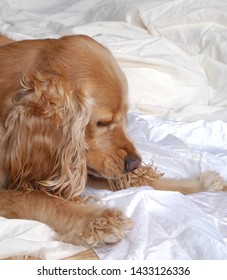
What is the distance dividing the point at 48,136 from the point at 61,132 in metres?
0.04

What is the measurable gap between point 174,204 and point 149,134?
674 millimetres

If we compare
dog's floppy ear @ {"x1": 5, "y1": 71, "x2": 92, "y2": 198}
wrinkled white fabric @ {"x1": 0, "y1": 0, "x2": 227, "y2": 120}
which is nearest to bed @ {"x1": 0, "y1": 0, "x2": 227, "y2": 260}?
wrinkled white fabric @ {"x1": 0, "y1": 0, "x2": 227, "y2": 120}

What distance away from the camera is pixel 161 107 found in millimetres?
2816

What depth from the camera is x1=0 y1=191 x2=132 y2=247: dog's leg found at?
177cm

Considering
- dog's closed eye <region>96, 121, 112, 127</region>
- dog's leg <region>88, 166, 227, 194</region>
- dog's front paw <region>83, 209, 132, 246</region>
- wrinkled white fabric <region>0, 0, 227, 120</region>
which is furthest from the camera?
wrinkled white fabric <region>0, 0, 227, 120</region>

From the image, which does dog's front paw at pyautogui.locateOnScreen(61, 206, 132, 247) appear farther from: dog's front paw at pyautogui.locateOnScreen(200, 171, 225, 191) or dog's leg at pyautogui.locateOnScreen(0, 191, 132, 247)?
dog's front paw at pyautogui.locateOnScreen(200, 171, 225, 191)

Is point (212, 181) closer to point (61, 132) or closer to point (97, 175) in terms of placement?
point (97, 175)

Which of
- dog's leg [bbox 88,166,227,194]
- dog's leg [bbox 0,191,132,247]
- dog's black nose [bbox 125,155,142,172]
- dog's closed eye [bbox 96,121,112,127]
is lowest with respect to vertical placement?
dog's leg [bbox 88,166,227,194]

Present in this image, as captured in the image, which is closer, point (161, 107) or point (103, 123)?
point (103, 123)

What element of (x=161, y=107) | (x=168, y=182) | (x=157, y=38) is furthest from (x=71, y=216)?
(x=157, y=38)

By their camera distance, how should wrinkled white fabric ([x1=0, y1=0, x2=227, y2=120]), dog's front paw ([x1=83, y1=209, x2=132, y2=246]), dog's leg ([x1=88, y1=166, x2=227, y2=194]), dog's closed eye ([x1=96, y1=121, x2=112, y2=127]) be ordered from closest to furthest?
dog's front paw ([x1=83, y1=209, x2=132, y2=246]) → dog's closed eye ([x1=96, y1=121, x2=112, y2=127]) → dog's leg ([x1=88, y1=166, x2=227, y2=194]) → wrinkled white fabric ([x1=0, y1=0, x2=227, y2=120])

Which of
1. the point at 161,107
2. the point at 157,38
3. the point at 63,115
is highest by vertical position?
the point at 63,115

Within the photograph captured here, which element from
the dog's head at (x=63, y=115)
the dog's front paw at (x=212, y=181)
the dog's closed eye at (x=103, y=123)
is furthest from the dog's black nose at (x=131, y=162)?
the dog's front paw at (x=212, y=181)
